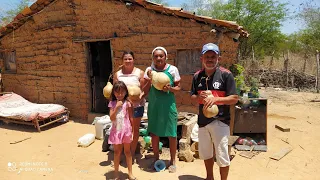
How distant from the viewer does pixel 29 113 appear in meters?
6.06

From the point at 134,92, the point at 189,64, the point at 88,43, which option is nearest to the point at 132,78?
the point at 134,92

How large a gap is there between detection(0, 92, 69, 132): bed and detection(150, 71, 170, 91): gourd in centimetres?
400

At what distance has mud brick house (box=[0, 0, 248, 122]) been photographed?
5.09 metres

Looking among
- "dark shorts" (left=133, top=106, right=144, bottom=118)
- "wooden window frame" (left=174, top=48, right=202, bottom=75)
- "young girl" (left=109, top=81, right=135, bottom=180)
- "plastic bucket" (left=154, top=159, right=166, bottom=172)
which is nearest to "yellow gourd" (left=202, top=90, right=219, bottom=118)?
"young girl" (left=109, top=81, right=135, bottom=180)

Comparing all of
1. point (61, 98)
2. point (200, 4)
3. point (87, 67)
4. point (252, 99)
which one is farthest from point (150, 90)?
point (200, 4)

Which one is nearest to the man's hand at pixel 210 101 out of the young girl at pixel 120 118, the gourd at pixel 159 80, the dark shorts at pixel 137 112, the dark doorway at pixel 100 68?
the gourd at pixel 159 80

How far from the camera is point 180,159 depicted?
414 centimetres

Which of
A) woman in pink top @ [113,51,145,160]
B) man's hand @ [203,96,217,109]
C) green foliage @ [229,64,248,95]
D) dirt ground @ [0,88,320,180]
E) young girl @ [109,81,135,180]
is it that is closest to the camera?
man's hand @ [203,96,217,109]

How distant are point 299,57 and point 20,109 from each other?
40.1ft

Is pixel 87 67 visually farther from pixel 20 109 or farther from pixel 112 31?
pixel 20 109

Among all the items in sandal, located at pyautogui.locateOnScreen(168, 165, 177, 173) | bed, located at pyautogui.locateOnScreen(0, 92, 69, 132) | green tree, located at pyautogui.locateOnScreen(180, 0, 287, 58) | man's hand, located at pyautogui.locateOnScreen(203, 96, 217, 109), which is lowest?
sandal, located at pyautogui.locateOnScreen(168, 165, 177, 173)

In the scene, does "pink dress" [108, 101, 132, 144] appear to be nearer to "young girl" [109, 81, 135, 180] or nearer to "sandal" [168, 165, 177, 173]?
"young girl" [109, 81, 135, 180]

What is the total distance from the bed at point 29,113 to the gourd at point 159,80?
3996mm

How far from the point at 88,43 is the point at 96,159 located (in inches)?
140
